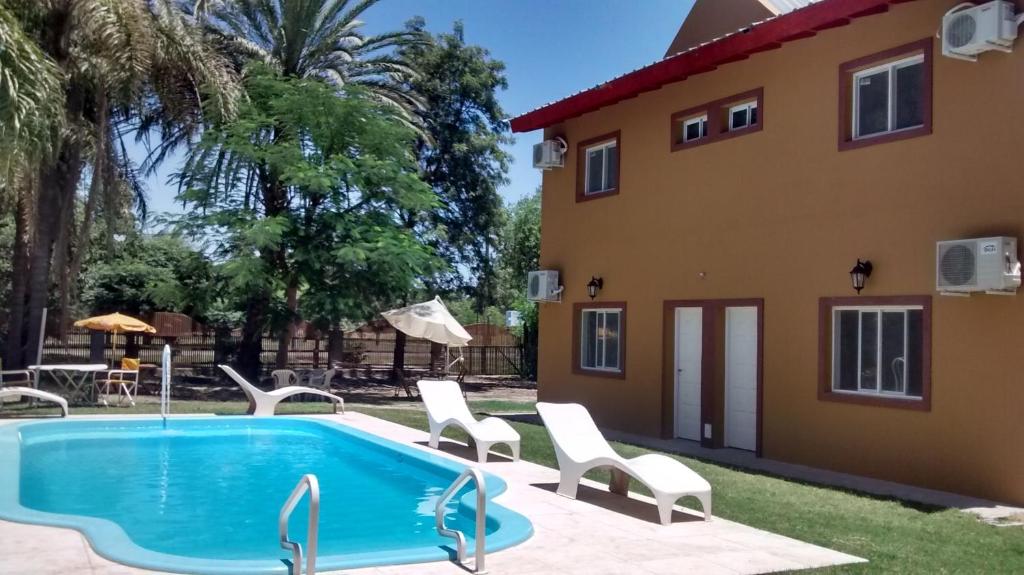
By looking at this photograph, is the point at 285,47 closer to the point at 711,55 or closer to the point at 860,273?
the point at 711,55

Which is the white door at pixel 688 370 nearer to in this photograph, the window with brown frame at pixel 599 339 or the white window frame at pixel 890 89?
the window with brown frame at pixel 599 339

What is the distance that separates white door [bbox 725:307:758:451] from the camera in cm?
1348

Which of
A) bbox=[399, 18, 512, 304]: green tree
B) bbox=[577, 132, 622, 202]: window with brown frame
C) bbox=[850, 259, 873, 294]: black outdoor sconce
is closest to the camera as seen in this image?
bbox=[850, 259, 873, 294]: black outdoor sconce

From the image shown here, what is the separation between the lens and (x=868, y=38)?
1170 centimetres

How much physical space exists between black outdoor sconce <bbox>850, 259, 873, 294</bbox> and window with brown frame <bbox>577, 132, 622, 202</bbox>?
5874mm

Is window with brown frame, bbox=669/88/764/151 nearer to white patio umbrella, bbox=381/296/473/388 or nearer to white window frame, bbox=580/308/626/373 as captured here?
white window frame, bbox=580/308/626/373

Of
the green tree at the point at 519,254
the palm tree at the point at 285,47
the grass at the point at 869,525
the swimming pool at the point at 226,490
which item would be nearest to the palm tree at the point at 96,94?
the palm tree at the point at 285,47

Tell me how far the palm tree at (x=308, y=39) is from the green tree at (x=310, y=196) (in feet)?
3.59

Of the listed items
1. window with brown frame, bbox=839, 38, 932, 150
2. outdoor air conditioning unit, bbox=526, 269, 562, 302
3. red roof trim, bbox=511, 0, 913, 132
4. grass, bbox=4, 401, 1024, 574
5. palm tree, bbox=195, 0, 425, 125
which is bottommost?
grass, bbox=4, 401, 1024, 574

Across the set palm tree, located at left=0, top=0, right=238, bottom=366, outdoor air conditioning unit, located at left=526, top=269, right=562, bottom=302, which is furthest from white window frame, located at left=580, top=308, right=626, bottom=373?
palm tree, located at left=0, top=0, right=238, bottom=366

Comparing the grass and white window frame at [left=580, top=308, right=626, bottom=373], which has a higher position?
white window frame at [left=580, top=308, right=626, bottom=373]

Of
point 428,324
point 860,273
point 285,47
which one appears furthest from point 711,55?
point 285,47

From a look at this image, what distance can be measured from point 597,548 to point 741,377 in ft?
23.6

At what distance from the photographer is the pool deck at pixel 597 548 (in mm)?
6273
